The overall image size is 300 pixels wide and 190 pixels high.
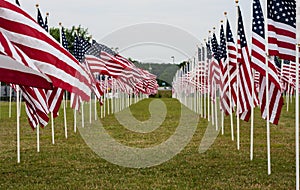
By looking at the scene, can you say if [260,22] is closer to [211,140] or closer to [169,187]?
[169,187]

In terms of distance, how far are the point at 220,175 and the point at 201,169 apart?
0.89 m

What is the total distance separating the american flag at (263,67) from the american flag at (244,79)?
5.57 ft

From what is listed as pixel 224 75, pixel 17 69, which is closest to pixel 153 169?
pixel 17 69

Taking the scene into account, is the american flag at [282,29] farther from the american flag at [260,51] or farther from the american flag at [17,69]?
the american flag at [17,69]

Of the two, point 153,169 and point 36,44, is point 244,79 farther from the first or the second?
point 36,44

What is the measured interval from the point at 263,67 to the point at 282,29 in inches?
59.6

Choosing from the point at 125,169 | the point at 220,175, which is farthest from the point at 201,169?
the point at 125,169

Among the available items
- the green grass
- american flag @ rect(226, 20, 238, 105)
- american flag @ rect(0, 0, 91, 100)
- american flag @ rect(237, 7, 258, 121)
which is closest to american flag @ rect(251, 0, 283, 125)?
the green grass

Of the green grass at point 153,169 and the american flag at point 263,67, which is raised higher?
the american flag at point 263,67

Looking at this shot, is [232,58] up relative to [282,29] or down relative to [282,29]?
down

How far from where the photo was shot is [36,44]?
7965 mm

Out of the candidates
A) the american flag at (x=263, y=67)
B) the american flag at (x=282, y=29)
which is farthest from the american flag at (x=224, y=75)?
the american flag at (x=282, y=29)

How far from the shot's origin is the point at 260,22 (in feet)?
40.8

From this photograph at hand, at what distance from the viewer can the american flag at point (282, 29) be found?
10570mm
